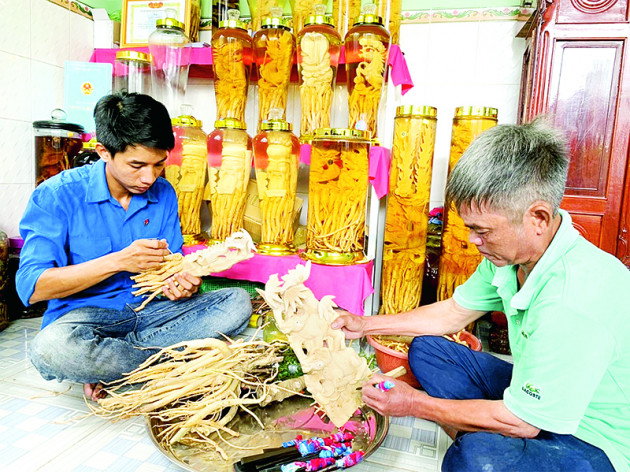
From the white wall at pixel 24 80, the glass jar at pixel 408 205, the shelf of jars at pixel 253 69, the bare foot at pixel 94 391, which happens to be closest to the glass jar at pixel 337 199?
the glass jar at pixel 408 205

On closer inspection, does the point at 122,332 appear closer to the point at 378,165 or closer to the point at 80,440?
the point at 80,440

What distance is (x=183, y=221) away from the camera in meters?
2.56

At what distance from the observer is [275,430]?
1.47 metres

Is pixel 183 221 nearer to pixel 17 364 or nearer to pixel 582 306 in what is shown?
pixel 17 364

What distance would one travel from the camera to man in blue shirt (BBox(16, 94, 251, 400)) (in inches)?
61.6

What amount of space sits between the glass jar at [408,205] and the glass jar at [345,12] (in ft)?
2.28

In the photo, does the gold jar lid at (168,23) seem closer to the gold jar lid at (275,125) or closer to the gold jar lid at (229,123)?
the gold jar lid at (229,123)

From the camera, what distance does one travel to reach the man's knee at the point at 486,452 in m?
0.99

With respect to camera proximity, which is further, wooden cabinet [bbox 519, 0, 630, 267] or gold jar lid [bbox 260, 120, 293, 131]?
gold jar lid [bbox 260, 120, 293, 131]

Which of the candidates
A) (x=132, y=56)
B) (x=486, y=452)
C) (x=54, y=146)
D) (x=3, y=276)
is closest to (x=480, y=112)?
(x=486, y=452)

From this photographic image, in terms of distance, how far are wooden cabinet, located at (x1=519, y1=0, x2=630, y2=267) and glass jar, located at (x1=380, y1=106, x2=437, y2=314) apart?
0.60 meters

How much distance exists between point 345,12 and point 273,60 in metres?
0.52

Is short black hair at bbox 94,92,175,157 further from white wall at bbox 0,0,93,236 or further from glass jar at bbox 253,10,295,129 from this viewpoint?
white wall at bbox 0,0,93,236

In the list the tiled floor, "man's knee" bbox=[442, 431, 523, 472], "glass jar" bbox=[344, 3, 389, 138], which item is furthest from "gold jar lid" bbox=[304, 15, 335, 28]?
"man's knee" bbox=[442, 431, 523, 472]
